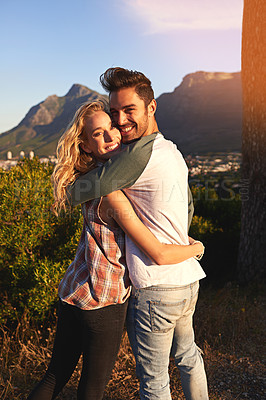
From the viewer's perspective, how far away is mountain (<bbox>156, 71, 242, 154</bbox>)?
99312 mm

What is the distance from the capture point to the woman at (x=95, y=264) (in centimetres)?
165

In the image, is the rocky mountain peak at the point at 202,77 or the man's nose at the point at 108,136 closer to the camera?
the man's nose at the point at 108,136

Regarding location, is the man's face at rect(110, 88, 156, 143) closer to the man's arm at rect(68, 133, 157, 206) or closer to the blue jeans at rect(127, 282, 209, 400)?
the man's arm at rect(68, 133, 157, 206)

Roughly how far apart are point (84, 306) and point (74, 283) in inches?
5.4

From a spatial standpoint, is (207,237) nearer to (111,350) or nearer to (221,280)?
(221,280)

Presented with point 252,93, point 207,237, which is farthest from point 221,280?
point 252,93

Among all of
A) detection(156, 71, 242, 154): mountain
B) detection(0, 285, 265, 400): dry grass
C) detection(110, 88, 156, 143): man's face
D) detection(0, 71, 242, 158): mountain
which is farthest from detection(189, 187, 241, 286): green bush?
detection(0, 71, 242, 158): mountain

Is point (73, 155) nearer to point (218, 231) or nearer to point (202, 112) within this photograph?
point (218, 231)

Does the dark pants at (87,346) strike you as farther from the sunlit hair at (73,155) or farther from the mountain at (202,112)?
the mountain at (202,112)

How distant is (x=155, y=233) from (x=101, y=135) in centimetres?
62

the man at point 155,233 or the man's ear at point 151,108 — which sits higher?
the man's ear at point 151,108

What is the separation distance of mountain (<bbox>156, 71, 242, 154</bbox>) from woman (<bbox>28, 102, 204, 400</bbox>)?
82.8m

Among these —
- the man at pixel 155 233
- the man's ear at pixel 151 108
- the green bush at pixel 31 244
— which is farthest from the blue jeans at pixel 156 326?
the green bush at pixel 31 244

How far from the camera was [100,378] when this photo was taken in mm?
1758
